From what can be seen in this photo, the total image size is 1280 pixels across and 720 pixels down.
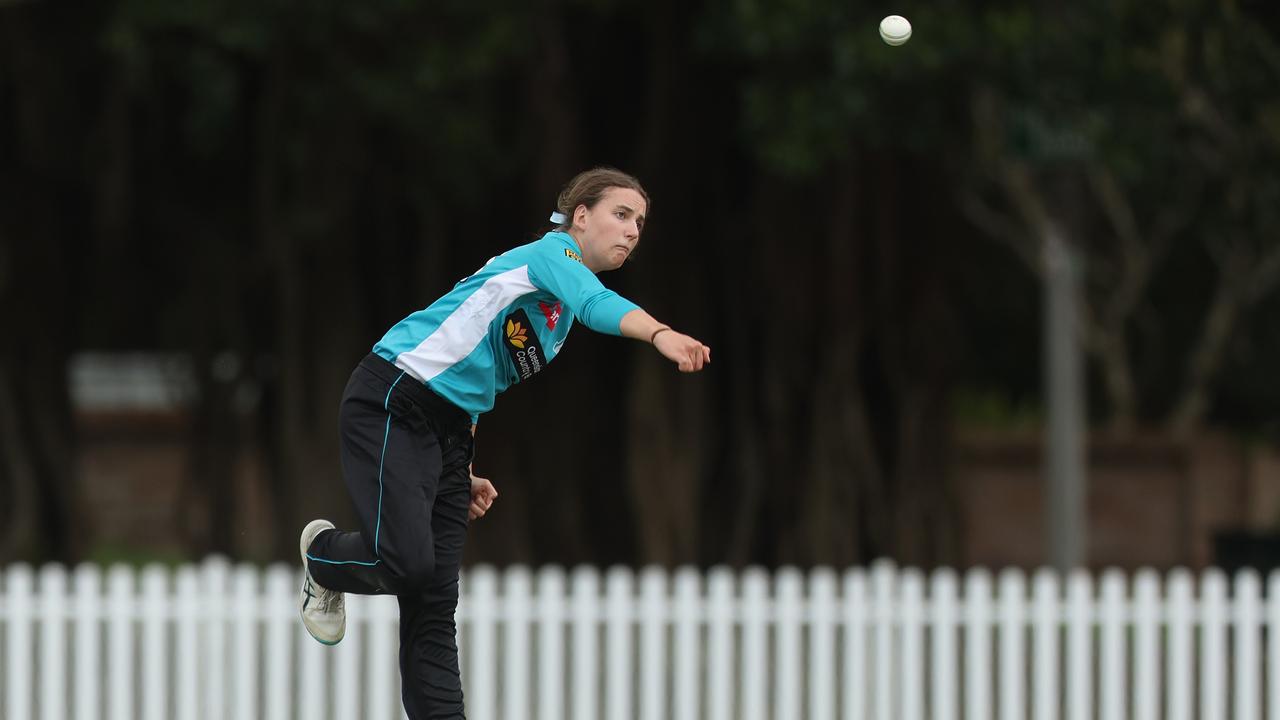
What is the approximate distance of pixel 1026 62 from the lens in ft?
27.9

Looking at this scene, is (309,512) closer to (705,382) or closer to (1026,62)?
(705,382)

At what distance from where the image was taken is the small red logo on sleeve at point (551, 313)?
374 cm

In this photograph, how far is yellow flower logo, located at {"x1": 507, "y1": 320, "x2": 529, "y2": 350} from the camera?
3746 mm

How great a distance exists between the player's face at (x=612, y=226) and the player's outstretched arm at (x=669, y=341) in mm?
420

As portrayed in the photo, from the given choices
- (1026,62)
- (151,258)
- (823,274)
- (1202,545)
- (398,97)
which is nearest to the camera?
(1026,62)

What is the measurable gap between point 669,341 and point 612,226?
59 centimetres

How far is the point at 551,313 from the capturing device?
3762mm

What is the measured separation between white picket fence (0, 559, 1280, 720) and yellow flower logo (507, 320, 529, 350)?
282cm

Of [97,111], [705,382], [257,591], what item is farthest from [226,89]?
[257,591]

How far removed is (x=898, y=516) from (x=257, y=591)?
228 inches

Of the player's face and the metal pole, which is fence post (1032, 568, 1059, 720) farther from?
the player's face

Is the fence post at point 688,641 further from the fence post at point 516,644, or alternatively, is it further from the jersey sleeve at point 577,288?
the jersey sleeve at point 577,288

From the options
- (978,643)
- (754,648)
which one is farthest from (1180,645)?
(754,648)

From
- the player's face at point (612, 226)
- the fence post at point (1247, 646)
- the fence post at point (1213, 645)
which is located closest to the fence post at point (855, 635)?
the fence post at point (1213, 645)
